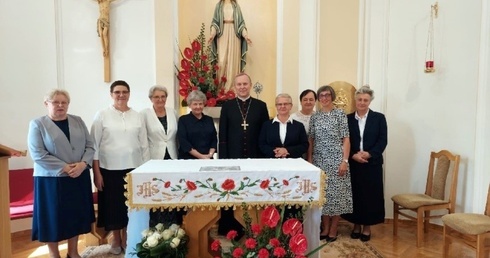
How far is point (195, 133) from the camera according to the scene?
297cm

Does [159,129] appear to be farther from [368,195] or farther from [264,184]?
[368,195]

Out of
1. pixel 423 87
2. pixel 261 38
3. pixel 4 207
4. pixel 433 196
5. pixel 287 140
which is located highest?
pixel 261 38

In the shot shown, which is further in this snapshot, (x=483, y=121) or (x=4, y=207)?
(x=483, y=121)

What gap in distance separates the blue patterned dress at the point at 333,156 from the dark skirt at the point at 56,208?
2.08 metres

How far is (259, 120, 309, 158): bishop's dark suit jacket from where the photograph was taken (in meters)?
2.96

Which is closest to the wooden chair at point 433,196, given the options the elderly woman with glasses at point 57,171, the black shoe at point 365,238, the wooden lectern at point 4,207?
the black shoe at point 365,238

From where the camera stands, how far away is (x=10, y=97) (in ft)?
11.8

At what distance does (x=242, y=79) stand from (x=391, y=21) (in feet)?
7.08

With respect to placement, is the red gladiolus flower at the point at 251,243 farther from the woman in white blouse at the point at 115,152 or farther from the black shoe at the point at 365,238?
the black shoe at the point at 365,238

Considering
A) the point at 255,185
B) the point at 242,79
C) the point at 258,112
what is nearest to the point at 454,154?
the point at 258,112

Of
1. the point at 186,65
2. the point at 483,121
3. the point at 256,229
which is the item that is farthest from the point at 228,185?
the point at 483,121

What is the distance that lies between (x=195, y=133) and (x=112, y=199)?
868 millimetres

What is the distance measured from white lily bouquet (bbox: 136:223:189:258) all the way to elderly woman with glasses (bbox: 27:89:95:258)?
83cm

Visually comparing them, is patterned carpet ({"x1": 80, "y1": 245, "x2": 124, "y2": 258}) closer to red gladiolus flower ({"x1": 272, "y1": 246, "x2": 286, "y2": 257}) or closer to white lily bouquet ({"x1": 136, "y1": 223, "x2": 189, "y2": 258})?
white lily bouquet ({"x1": 136, "y1": 223, "x2": 189, "y2": 258})
